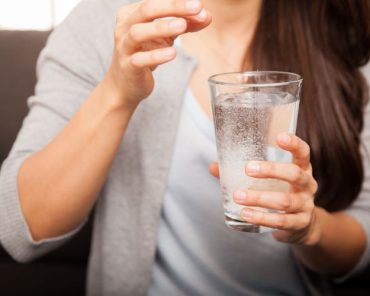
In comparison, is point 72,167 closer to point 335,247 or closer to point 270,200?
point 270,200

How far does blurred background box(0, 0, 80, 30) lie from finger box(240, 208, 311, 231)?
11.8 ft

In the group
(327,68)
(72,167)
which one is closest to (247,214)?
(72,167)

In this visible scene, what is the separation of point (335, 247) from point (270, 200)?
0.44 meters

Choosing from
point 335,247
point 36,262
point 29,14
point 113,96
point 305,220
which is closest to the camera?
point 305,220

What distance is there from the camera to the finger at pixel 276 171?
0.60 meters

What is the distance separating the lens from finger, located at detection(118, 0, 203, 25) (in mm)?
613

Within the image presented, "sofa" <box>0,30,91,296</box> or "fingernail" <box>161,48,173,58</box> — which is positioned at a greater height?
"fingernail" <box>161,48,173,58</box>

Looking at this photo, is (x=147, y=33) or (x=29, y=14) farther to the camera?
(x=29, y=14)

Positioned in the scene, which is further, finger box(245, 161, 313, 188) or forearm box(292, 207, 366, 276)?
forearm box(292, 207, 366, 276)

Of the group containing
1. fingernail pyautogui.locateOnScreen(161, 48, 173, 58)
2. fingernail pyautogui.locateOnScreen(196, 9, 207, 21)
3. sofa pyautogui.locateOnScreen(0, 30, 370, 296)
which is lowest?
sofa pyautogui.locateOnScreen(0, 30, 370, 296)

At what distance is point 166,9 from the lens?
2.04 feet

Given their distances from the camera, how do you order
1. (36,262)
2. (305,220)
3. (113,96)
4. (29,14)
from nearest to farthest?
1. (305,220)
2. (113,96)
3. (36,262)
4. (29,14)

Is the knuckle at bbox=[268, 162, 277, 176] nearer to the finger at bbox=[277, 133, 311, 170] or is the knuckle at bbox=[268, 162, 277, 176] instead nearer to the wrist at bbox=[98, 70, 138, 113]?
the finger at bbox=[277, 133, 311, 170]

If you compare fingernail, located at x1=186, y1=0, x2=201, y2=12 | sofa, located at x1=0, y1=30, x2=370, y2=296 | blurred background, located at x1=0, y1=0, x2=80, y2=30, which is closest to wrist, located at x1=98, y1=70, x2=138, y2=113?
fingernail, located at x1=186, y1=0, x2=201, y2=12
